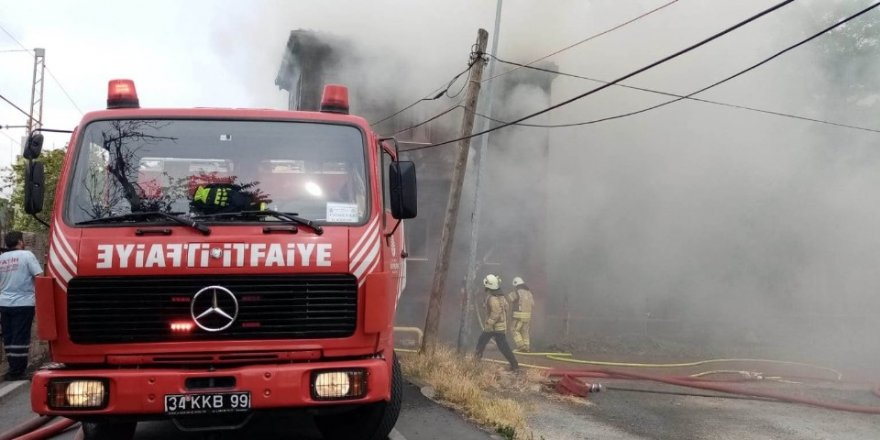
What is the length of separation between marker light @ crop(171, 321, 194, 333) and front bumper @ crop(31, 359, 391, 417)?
0.56 ft

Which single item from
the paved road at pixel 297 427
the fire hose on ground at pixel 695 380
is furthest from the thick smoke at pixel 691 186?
the paved road at pixel 297 427

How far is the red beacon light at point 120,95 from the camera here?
3.62 meters

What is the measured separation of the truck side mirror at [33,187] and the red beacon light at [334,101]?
147 cm

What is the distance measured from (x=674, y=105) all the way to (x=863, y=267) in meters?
5.61

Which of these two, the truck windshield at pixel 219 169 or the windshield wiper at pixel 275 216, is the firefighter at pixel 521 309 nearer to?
the truck windshield at pixel 219 169

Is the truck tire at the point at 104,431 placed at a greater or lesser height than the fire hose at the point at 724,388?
greater

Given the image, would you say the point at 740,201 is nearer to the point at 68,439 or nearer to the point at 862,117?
the point at 862,117

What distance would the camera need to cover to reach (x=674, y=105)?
13859mm

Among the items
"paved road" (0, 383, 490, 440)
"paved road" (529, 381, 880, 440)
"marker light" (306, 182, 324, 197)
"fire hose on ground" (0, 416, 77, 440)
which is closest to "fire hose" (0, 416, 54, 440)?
"fire hose on ground" (0, 416, 77, 440)

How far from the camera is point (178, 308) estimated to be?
3010 mm

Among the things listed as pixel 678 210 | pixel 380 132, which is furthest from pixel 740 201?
pixel 380 132

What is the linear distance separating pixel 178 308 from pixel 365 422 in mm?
1306

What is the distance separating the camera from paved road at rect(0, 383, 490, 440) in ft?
13.9

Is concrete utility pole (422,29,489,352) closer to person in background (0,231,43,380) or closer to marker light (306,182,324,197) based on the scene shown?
person in background (0,231,43,380)
